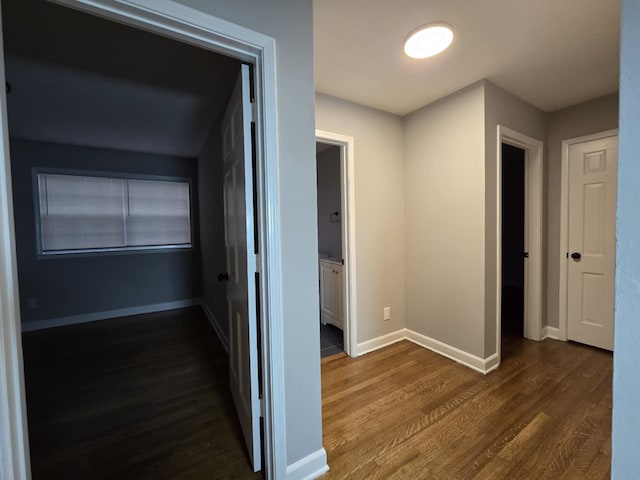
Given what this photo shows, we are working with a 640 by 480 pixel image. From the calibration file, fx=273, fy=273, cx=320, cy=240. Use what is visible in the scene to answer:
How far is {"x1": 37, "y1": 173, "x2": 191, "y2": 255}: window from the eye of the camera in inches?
144

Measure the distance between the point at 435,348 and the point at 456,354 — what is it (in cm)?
22

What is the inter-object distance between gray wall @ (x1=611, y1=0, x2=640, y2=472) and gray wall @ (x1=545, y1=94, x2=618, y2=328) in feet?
10.2

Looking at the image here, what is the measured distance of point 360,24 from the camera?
1.61 m

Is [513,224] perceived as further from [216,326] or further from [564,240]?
[216,326]

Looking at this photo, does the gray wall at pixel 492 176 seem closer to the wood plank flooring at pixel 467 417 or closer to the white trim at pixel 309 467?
the wood plank flooring at pixel 467 417

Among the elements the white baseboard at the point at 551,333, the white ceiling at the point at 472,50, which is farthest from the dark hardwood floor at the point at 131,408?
the white baseboard at the point at 551,333

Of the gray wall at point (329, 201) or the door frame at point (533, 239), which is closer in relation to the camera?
the door frame at point (533, 239)

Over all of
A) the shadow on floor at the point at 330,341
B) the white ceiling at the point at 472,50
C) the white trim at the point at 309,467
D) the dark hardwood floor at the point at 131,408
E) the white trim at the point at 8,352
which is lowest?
the dark hardwood floor at the point at 131,408

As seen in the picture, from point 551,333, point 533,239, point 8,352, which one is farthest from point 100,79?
point 551,333

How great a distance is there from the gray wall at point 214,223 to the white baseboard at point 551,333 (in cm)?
336

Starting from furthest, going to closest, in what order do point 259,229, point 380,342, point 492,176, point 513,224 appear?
point 513,224 < point 380,342 < point 492,176 < point 259,229

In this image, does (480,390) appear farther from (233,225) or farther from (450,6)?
(450,6)

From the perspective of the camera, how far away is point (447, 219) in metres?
2.50

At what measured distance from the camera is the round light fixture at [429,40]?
1.64 meters
